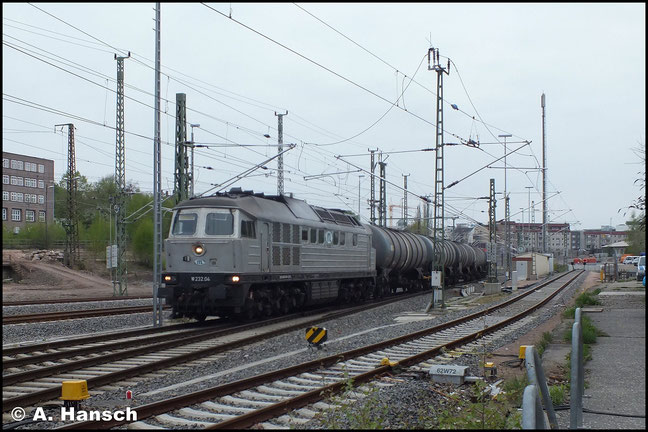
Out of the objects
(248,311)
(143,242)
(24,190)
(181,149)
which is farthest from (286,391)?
(24,190)

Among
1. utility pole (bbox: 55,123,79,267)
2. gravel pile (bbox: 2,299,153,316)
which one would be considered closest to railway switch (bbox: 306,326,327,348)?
gravel pile (bbox: 2,299,153,316)

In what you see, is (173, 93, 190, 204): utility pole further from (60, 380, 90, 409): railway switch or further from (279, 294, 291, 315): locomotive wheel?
(60, 380, 90, 409): railway switch

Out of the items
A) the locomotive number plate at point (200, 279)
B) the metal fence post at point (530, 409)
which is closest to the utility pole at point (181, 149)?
the locomotive number plate at point (200, 279)

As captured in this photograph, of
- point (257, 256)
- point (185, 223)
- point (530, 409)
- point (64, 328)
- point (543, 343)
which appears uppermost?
point (185, 223)

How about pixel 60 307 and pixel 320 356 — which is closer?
pixel 320 356

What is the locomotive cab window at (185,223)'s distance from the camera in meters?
18.4

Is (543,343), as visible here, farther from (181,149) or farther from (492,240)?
(492,240)

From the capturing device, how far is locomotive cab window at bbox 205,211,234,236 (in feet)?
59.2

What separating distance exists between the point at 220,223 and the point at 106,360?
669 cm

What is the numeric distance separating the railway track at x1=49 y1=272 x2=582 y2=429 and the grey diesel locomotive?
542 centimetres

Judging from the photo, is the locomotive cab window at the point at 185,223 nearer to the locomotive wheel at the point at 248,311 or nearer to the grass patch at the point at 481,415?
the locomotive wheel at the point at 248,311

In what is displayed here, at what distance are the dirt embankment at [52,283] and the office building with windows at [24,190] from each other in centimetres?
2347

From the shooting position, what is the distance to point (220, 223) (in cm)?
1814

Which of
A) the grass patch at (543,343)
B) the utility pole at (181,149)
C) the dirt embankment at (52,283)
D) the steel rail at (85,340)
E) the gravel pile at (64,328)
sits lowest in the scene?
the dirt embankment at (52,283)
